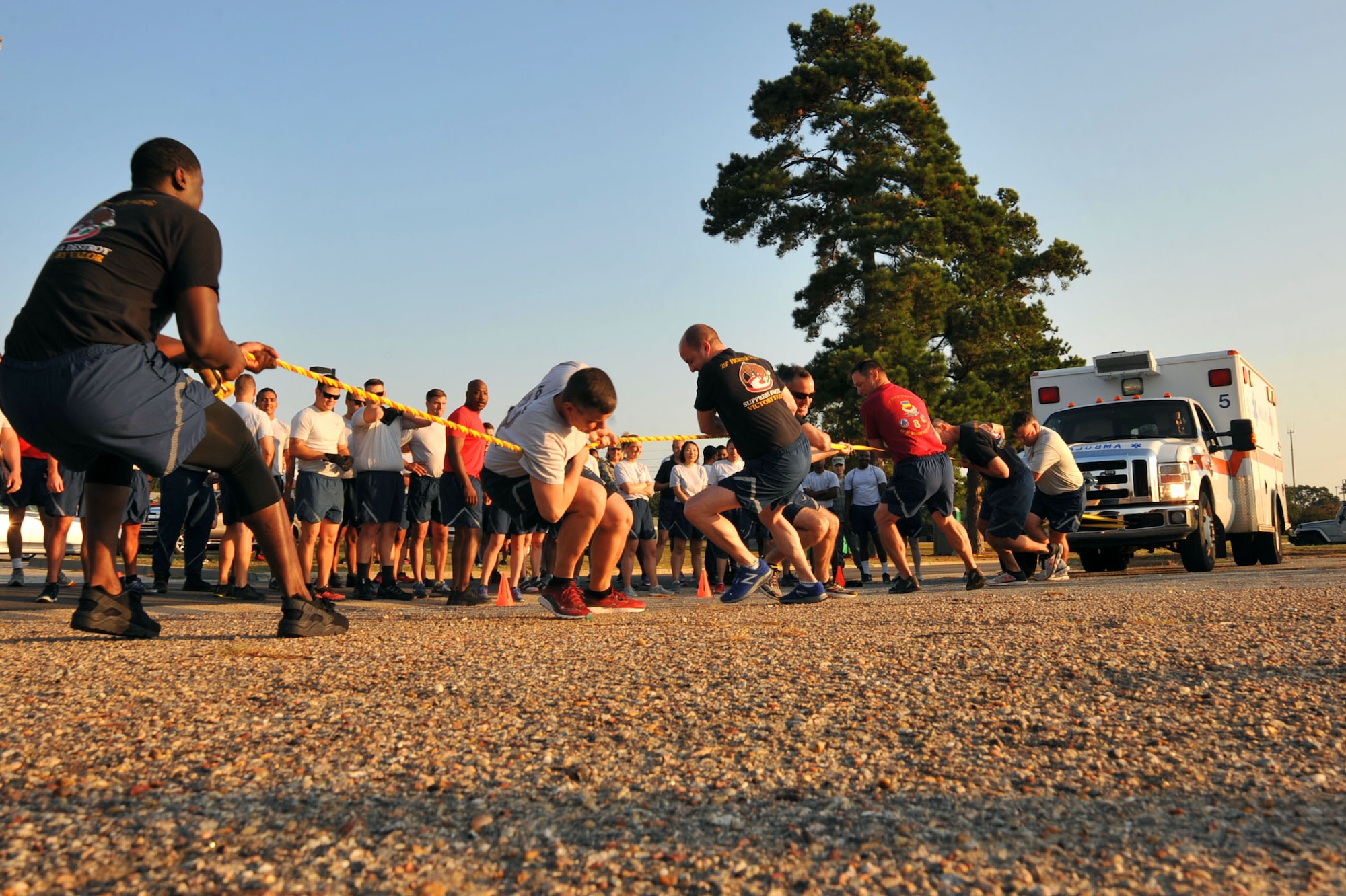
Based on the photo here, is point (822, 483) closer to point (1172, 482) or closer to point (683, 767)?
point (1172, 482)

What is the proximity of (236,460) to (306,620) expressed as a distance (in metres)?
0.77

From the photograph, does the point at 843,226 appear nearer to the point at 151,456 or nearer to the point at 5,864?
the point at 151,456

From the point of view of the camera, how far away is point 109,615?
14.8 feet

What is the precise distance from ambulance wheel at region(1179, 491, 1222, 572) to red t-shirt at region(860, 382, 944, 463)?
16.5 ft

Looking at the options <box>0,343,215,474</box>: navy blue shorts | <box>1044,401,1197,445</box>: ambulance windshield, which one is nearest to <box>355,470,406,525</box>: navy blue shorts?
<box>0,343,215,474</box>: navy blue shorts

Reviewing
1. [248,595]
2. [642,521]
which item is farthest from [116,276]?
[642,521]

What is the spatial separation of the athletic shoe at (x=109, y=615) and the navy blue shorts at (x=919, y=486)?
612 cm

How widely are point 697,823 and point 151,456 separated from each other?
2941mm

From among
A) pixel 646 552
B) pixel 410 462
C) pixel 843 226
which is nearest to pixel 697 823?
pixel 410 462

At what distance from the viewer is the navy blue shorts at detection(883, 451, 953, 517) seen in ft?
30.2

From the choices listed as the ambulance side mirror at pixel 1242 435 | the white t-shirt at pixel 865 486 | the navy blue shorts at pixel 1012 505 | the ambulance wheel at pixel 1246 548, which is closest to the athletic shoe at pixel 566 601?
the navy blue shorts at pixel 1012 505

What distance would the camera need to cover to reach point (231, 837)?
6.27ft

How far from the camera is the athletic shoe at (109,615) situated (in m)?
4.43

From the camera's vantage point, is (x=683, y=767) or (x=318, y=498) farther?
(x=318, y=498)
